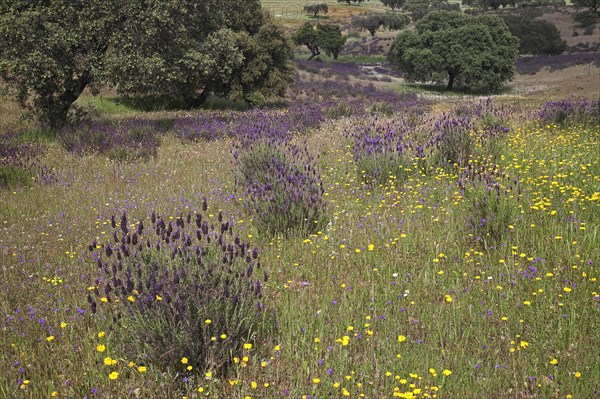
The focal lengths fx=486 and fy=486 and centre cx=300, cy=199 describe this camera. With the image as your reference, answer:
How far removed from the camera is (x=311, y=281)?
473 cm

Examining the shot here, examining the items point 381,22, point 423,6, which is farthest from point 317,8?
point 381,22

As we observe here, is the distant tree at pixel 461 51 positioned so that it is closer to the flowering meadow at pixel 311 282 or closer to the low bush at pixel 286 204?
the flowering meadow at pixel 311 282

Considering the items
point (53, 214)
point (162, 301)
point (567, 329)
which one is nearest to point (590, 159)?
point (567, 329)

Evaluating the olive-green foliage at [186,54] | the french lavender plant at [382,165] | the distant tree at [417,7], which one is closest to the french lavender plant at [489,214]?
the french lavender plant at [382,165]

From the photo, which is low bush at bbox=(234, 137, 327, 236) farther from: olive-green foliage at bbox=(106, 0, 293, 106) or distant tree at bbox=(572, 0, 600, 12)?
distant tree at bbox=(572, 0, 600, 12)

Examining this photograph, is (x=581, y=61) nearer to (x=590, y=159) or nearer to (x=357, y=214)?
(x=590, y=159)

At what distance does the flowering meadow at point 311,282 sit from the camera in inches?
127

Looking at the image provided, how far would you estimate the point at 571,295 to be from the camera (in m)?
4.00

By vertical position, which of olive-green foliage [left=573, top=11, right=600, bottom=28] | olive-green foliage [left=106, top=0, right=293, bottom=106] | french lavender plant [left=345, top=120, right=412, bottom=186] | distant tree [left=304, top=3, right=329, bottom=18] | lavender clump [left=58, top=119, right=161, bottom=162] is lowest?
french lavender plant [left=345, top=120, right=412, bottom=186]

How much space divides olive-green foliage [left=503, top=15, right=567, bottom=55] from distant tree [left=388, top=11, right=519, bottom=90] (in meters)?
20.0

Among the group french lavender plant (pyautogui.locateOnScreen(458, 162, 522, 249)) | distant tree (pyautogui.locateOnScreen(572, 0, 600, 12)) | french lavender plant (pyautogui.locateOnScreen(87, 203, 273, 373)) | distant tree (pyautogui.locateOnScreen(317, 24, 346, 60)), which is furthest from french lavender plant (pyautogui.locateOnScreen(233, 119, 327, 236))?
distant tree (pyautogui.locateOnScreen(572, 0, 600, 12))

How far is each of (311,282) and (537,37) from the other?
64.8 metres

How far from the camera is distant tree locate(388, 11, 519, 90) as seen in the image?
39000mm

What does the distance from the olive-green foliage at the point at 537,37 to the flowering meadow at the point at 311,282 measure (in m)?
58.8
